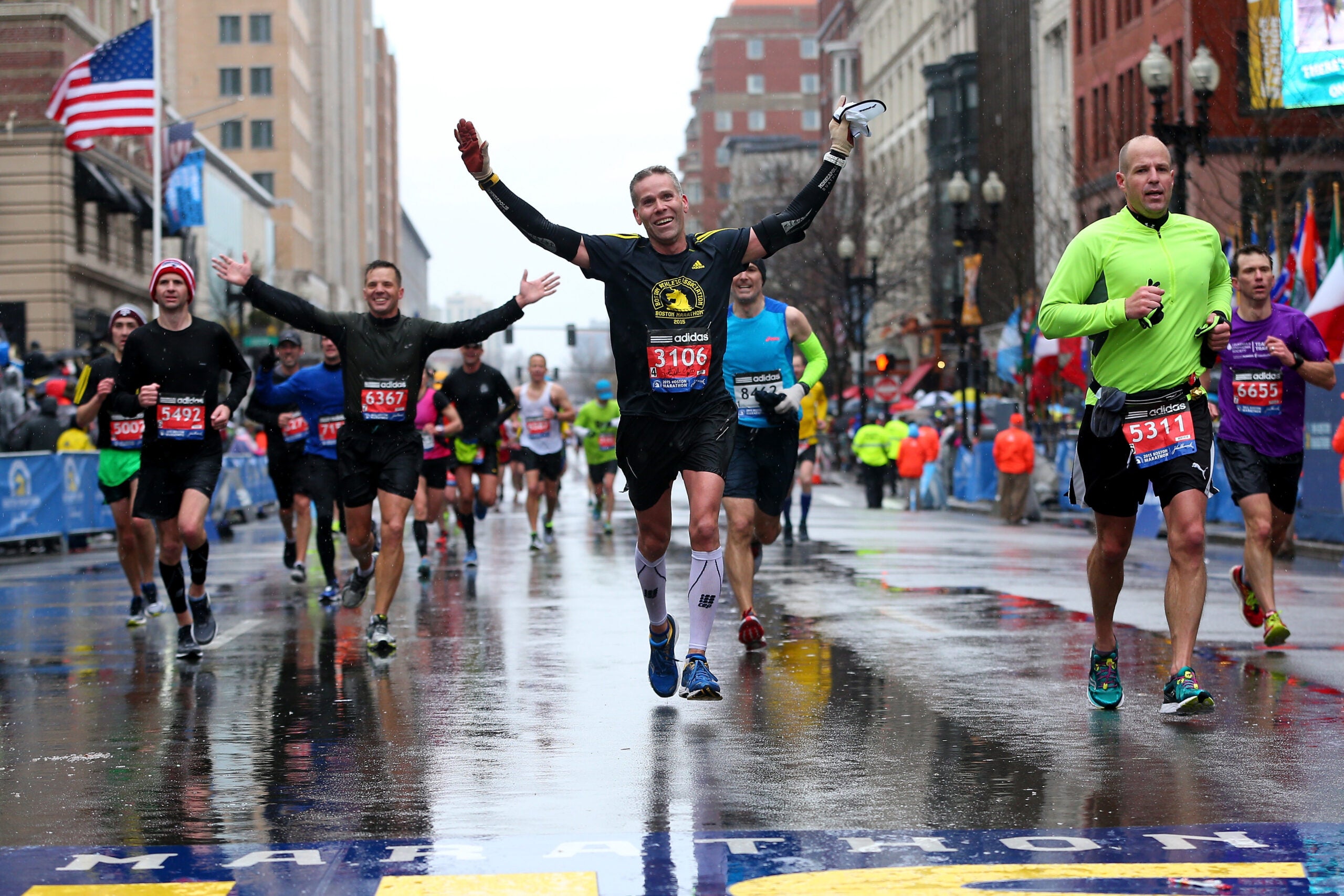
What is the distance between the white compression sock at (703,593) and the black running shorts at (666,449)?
13.6 inches

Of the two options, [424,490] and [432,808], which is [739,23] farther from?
[432,808]

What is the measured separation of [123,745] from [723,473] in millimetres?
2587

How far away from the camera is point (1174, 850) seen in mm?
4977

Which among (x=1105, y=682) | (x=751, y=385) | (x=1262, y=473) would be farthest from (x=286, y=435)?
(x=1105, y=682)

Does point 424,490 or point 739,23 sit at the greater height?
point 739,23

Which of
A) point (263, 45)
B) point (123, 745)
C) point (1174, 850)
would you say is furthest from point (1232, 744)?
point (263, 45)

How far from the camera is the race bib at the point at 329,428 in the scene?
1377 centimetres

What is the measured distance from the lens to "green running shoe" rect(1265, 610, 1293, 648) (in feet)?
30.7

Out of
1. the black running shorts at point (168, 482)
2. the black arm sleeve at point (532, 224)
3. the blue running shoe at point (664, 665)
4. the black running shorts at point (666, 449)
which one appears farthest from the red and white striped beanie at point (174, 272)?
the blue running shoe at point (664, 665)

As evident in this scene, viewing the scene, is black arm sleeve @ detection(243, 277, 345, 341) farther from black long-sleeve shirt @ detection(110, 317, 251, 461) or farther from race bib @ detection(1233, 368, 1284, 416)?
race bib @ detection(1233, 368, 1284, 416)

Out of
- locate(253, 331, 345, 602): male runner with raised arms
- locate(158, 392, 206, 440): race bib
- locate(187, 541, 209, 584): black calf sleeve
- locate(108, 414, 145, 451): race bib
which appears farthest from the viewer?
locate(253, 331, 345, 602): male runner with raised arms

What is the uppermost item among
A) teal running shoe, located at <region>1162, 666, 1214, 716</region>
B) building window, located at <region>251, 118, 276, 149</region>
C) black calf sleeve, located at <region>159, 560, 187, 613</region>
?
building window, located at <region>251, 118, 276, 149</region>

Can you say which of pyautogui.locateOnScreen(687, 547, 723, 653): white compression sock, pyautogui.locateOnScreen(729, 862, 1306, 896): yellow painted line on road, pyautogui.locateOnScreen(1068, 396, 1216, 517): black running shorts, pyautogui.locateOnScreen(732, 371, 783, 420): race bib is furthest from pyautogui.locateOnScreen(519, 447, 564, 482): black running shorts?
pyautogui.locateOnScreen(729, 862, 1306, 896): yellow painted line on road

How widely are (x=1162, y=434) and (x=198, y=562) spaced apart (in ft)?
18.1
